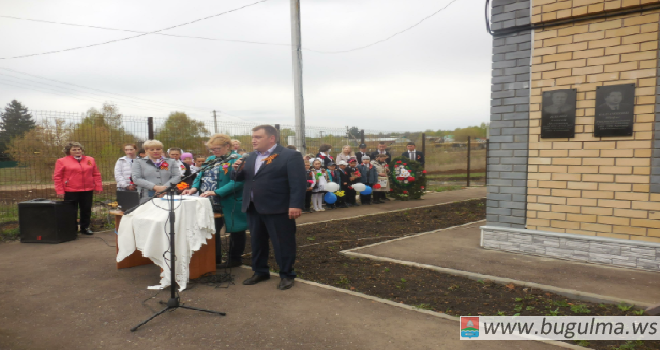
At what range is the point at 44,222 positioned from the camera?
7996mm

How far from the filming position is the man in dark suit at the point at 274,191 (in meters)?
5.10

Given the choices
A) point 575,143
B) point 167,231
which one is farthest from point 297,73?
point 167,231

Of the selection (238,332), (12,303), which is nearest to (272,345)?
(238,332)

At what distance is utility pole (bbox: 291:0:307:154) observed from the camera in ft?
44.0

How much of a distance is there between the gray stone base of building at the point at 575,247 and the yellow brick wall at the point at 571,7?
306cm

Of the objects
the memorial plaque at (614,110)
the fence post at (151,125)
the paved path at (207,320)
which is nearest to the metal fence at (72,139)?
the fence post at (151,125)

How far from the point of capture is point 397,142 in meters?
17.3

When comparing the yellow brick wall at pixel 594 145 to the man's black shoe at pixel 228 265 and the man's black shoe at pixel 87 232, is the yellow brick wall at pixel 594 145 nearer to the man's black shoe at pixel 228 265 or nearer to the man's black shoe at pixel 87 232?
the man's black shoe at pixel 228 265

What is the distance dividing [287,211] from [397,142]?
12703 mm

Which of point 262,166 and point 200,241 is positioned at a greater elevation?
point 262,166

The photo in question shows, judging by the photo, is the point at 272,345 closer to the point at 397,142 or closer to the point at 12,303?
the point at 12,303

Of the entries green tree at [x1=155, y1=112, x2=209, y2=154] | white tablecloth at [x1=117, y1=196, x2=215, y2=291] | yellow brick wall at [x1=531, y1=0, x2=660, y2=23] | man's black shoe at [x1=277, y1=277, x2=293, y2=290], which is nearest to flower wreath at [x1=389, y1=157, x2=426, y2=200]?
green tree at [x1=155, y1=112, x2=209, y2=154]

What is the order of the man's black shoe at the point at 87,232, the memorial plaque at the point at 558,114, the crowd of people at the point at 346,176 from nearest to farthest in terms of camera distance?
the memorial plaque at the point at 558,114 → the man's black shoe at the point at 87,232 → the crowd of people at the point at 346,176

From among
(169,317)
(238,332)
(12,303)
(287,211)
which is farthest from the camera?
(287,211)
